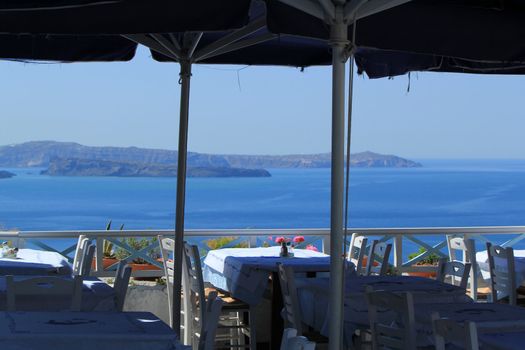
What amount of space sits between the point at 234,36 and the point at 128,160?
47.5 metres

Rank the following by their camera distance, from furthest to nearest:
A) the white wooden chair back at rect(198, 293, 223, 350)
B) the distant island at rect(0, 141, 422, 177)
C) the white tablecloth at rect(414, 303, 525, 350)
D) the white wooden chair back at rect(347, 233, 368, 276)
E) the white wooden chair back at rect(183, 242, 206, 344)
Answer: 1. the distant island at rect(0, 141, 422, 177)
2. the white wooden chair back at rect(347, 233, 368, 276)
3. the white wooden chair back at rect(183, 242, 206, 344)
4. the white tablecloth at rect(414, 303, 525, 350)
5. the white wooden chair back at rect(198, 293, 223, 350)

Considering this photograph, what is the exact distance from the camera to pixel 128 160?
51969mm

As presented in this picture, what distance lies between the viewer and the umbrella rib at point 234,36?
4719 millimetres

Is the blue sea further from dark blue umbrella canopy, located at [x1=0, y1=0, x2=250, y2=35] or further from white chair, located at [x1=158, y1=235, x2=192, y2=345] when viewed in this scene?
dark blue umbrella canopy, located at [x1=0, y1=0, x2=250, y2=35]

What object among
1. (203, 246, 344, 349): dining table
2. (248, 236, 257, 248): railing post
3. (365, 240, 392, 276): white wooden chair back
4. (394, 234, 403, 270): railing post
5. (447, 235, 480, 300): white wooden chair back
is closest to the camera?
(203, 246, 344, 349): dining table

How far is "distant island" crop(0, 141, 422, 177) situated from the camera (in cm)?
5194

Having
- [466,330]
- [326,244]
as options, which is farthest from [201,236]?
[466,330]

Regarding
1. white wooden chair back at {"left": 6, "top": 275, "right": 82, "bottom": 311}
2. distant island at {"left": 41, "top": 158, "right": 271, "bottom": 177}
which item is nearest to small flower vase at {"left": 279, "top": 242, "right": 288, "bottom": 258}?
white wooden chair back at {"left": 6, "top": 275, "right": 82, "bottom": 311}

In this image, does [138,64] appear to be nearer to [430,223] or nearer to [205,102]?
[205,102]

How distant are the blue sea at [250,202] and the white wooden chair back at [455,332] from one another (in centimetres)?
4053

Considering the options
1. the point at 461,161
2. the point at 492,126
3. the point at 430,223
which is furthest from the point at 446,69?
the point at 461,161

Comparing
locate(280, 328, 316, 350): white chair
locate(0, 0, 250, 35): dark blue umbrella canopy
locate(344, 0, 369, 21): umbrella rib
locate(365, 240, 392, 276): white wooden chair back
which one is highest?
locate(0, 0, 250, 35): dark blue umbrella canopy

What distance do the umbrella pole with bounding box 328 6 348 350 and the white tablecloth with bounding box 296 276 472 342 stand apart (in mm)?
1377

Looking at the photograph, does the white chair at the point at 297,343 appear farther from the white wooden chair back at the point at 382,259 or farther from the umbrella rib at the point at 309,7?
the white wooden chair back at the point at 382,259
